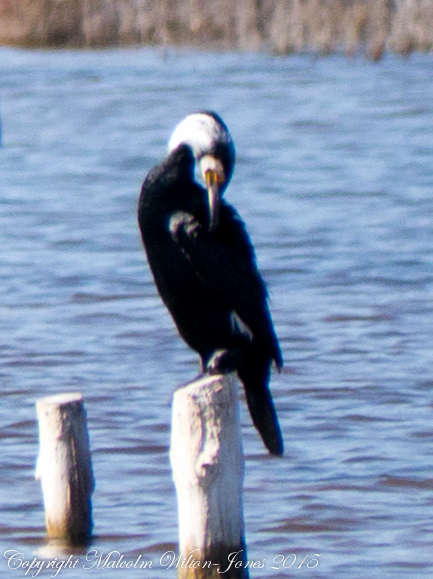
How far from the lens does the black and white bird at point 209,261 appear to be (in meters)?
4.46

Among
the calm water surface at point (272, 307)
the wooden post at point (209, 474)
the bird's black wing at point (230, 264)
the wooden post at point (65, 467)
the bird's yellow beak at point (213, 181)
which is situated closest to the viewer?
the wooden post at point (209, 474)

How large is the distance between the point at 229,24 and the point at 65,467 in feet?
54.7

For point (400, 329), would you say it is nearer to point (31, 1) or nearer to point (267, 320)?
point (267, 320)

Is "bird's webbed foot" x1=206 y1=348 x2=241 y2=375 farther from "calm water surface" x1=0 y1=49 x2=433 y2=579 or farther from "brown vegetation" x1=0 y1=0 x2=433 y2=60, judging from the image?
"brown vegetation" x1=0 y1=0 x2=433 y2=60

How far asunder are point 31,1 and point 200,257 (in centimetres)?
1739

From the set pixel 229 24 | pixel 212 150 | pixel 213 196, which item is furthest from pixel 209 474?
pixel 229 24

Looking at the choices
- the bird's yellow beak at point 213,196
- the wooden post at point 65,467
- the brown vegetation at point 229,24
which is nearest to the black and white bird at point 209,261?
the bird's yellow beak at point 213,196

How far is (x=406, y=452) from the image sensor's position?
611 cm

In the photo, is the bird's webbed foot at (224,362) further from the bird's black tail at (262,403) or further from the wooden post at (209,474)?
the wooden post at (209,474)

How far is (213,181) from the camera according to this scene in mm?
4410

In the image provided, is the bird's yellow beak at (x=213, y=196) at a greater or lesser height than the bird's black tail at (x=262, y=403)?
greater

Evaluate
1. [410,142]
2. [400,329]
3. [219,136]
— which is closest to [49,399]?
[219,136]

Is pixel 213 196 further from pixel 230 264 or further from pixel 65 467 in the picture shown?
pixel 65 467

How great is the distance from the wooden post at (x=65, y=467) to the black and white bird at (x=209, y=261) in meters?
0.46
